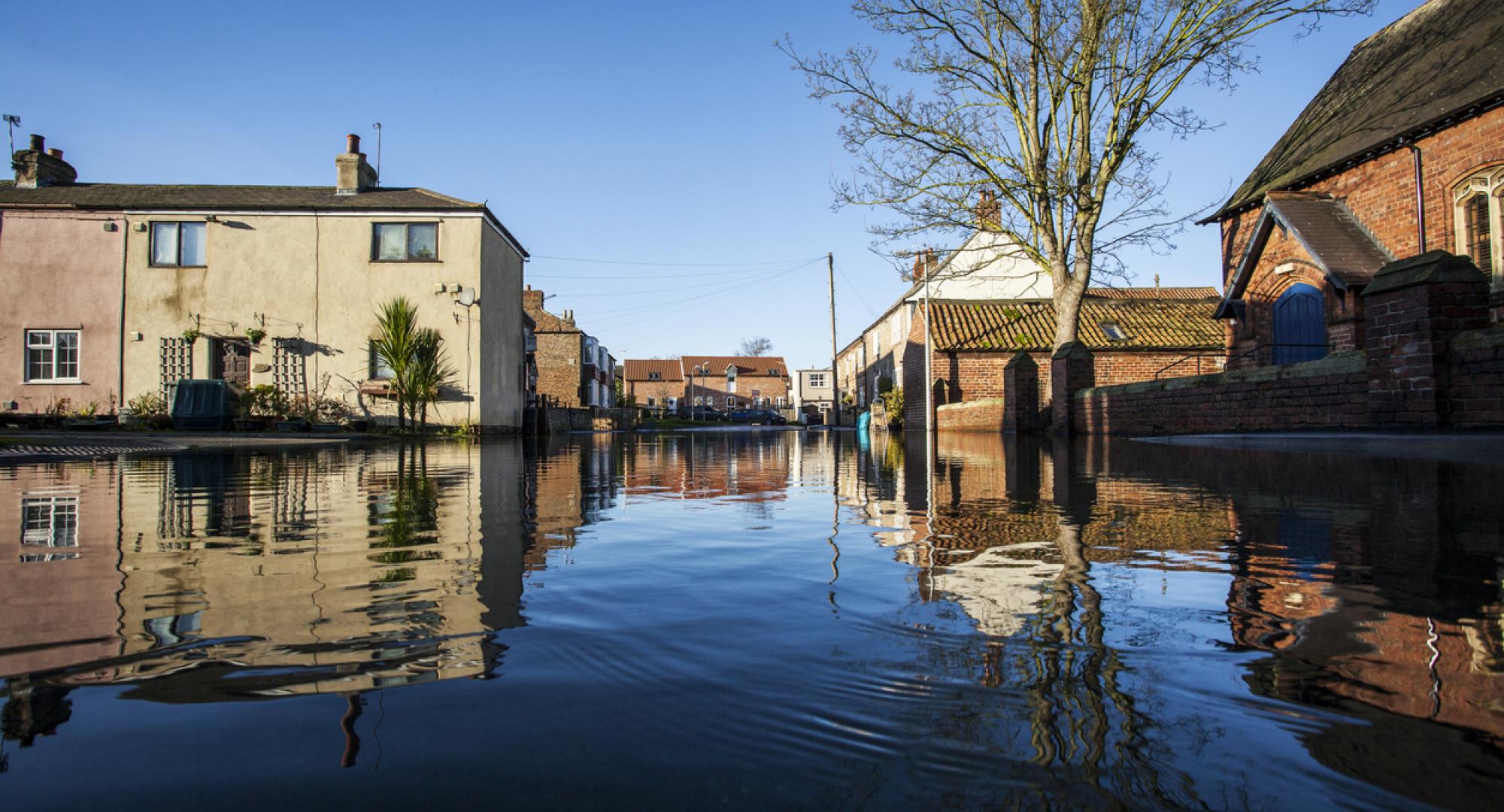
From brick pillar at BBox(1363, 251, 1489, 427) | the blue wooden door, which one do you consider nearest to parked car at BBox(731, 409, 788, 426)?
the blue wooden door

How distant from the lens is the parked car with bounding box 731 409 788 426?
6412 cm

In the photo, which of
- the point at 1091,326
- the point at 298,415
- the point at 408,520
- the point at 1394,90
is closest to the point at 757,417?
the point at 1091,326

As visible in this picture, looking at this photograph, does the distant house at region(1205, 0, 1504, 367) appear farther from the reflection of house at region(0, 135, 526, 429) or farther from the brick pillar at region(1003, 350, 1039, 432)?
the reflection of house at region(0, 135, 526, 429)

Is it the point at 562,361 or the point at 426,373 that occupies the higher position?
the point at 562,361

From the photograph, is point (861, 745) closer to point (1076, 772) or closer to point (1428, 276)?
point (1076, 772)

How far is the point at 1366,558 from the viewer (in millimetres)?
3271

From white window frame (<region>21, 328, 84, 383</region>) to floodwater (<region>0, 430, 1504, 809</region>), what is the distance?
2316cm

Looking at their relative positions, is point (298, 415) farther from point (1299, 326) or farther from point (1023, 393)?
point (1299, 326)

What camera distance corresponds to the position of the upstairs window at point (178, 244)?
75.9 ft

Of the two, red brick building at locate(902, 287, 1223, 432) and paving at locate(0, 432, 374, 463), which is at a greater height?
red brick building at locate(902, 287, 1223, 432)

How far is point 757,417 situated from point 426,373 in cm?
4460

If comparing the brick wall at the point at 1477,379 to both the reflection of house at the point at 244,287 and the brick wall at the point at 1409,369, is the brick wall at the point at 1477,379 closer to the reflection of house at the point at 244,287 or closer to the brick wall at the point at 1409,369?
the brick wall at the point at 1409,369

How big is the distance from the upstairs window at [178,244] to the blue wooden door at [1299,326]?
27019 mm

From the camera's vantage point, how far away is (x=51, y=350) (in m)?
22.8
